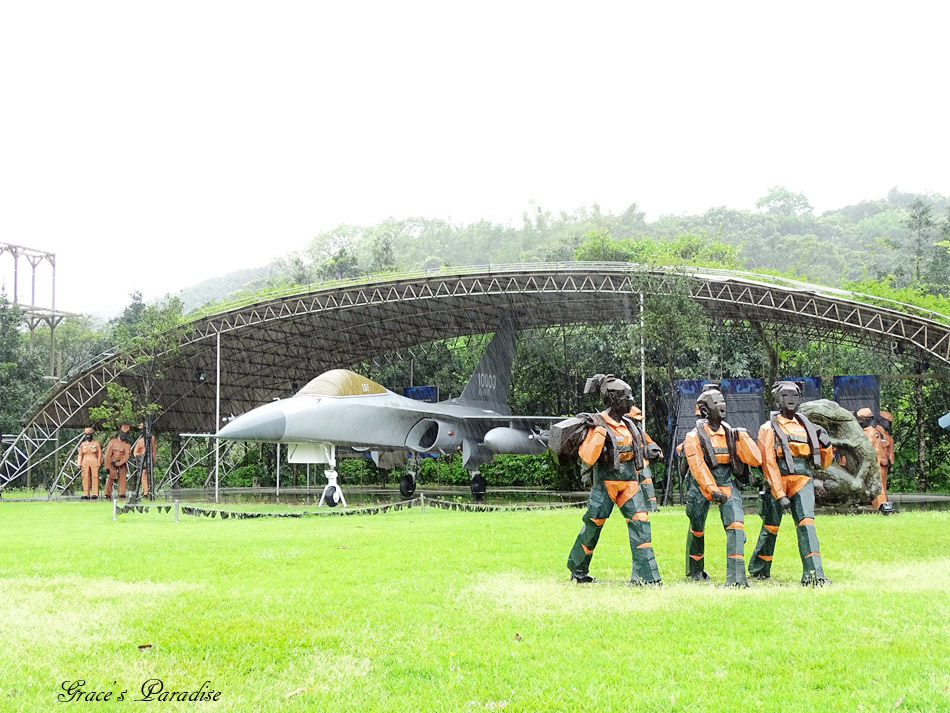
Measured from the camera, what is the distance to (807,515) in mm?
8398

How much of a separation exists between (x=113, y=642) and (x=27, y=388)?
108 feet

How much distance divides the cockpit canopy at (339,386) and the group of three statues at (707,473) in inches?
518

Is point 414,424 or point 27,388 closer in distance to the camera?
point 414,424

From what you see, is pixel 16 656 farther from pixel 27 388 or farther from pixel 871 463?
pixel 27 388

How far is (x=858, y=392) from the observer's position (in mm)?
21312

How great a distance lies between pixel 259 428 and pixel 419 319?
15.1 metres

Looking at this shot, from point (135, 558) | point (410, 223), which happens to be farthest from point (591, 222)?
point (135, 558)

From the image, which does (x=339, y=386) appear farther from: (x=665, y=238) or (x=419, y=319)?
(x=665, y=238)

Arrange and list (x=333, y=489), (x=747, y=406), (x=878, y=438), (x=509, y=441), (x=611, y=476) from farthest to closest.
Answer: (x=509, y=441) → (x=333, y=489) → (x=747, y=406) → (x=878, y=438) → (x=611, y=476)

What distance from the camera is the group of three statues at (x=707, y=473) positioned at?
330 inches

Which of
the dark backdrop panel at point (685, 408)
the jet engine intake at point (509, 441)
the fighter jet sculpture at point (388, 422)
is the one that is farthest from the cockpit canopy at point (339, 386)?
the dark backdrop panel at point (685, 408)

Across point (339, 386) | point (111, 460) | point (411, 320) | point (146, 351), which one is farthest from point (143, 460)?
point (411, 320)

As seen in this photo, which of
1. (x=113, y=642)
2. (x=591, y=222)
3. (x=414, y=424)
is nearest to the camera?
(x=113, y=642)

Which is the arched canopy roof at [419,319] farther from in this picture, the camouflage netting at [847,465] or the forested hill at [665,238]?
the forested hill at [665,238]
